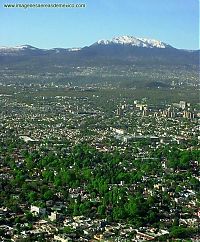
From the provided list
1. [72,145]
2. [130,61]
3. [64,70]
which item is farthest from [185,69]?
[72,145]

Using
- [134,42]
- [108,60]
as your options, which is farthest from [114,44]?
[108,60]

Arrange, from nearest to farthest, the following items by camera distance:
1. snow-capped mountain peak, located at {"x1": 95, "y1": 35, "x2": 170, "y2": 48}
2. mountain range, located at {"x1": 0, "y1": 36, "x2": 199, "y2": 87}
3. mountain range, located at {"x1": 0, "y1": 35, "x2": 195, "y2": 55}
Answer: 1. mountain range, located at {"x1": 0, "y1": 36, "x2": 199, "y2": 87}
2. mountain range, located at {"x1": 0, "y1": 35, "x2": 195, "y2": 55}
3. snow-capped mountain peak, located at {"x1": 95, "y1": 35, "x2": 170, "y2": 48}

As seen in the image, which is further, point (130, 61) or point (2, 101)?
point (130, 61)

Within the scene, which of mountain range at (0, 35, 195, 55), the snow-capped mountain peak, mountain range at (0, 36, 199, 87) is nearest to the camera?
mountain range at (0, 36, 199, 87)

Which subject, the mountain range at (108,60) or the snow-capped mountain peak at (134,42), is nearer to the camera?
the mountain range at (108,60)

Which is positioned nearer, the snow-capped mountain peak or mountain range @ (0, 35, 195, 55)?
mountain range @ (0, 35, 195, 55)

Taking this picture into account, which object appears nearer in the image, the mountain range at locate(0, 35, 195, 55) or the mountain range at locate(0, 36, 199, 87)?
the mountain range at locate(0, 36, 199, 87)

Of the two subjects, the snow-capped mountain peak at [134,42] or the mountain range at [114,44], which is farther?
the snow-capped mountain peak at [134,42]

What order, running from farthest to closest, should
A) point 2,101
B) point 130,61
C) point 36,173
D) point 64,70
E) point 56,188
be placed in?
point 130,61 → point 64,70 → point 2,101 → point 36,173 → point 56,188

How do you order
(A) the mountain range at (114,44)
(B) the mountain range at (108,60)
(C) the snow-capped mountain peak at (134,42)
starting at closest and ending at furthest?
(B) the mountain range at (108,60) < (A) the mountain range at (114,44) < (C) the snow-capped mountain peak at (134,42)

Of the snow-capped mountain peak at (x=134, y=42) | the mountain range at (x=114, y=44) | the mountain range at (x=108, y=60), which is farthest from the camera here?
the snow-capped mountain peak at (x=134, y=42)

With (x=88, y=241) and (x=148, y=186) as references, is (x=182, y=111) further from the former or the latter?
(x=88, y=241)
